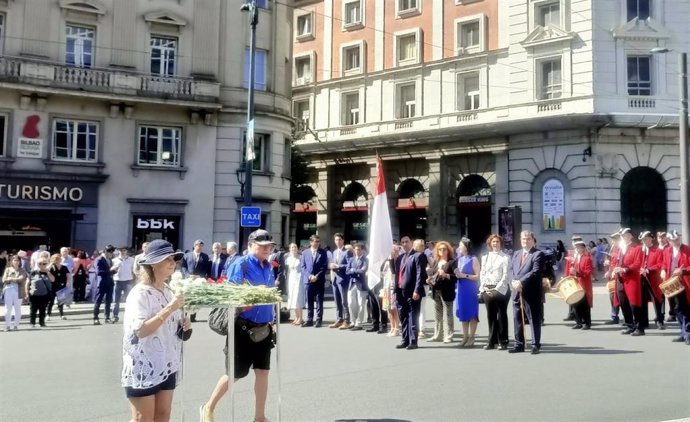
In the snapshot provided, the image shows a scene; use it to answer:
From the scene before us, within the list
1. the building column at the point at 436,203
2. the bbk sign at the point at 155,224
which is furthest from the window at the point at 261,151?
the building column at the point at 436,203

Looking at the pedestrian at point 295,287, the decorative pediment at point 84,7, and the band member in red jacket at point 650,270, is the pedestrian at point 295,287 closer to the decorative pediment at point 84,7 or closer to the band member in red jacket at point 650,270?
the band member in red jacket at point 650,270

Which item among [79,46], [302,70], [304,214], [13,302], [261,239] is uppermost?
[302,70]

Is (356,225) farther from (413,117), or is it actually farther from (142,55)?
(142,55)

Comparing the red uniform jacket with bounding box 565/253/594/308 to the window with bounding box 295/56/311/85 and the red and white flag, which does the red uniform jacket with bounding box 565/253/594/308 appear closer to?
the red and white flag

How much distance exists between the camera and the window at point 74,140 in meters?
27.2

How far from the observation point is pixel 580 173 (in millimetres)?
31484

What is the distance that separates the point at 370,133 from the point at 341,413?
106ft

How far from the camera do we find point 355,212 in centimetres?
4078

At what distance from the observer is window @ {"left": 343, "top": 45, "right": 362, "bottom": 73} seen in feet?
133

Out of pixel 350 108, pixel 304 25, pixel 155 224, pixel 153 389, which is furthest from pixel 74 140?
pixel 153 389

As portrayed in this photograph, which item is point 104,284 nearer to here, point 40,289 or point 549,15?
point 40,289

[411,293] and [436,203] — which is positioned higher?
[436,203]

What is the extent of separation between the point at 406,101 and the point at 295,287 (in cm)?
2354

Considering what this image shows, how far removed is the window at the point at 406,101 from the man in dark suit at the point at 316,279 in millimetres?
22732
